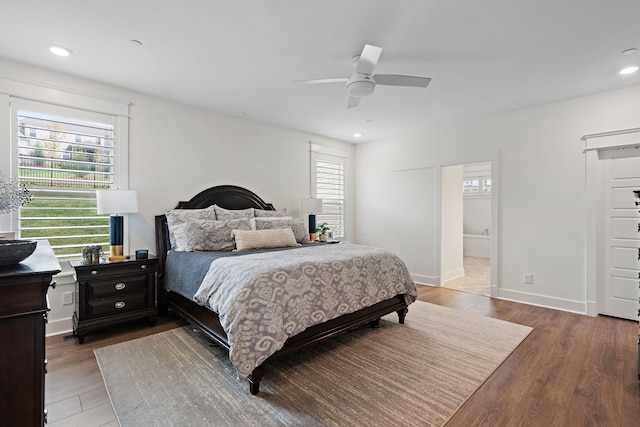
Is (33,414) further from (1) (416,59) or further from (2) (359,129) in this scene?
(2) (359,129)

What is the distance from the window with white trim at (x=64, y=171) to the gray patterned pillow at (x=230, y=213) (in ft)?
4.09

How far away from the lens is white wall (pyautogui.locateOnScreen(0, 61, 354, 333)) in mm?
3164

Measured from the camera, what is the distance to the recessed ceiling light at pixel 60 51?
107 inches

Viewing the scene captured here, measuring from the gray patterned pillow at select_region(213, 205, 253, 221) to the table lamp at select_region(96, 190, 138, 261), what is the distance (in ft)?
3.28

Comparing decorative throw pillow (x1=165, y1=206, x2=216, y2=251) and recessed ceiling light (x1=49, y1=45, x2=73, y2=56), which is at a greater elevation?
recessed ceiling light (x1=49, y1=45, x2=73, y2=56)

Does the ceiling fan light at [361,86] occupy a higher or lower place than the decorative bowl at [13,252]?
higher

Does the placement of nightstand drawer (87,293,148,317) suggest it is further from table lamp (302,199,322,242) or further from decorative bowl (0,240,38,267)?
table lamp (302,199,322,242)

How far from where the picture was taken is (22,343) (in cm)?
112

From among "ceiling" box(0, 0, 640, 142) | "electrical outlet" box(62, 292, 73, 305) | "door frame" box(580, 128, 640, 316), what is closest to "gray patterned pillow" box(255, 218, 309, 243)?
"ceiling" box(0, 0, 640, 142)

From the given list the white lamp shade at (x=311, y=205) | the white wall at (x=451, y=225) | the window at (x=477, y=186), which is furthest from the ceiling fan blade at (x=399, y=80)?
the window at (x=477, y=186)

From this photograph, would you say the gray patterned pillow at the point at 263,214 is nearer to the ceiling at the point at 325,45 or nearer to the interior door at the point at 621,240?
the ceiling at the point at 325,45

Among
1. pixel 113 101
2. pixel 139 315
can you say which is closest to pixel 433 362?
pixel 139 315

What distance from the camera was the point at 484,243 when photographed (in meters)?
8.20

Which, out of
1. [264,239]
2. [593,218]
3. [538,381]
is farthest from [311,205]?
[593,218]
